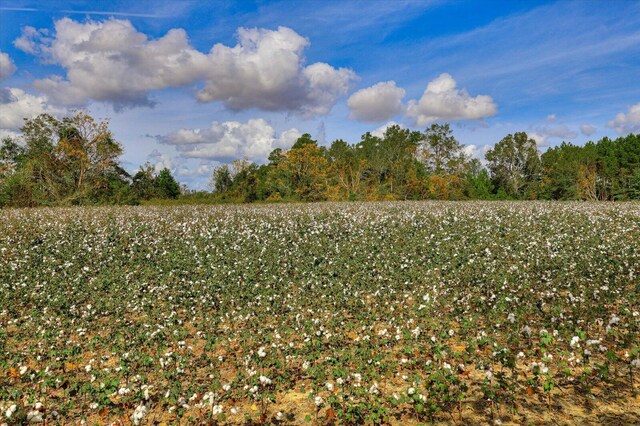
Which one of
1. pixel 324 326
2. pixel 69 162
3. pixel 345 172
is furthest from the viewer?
pixel 345 172

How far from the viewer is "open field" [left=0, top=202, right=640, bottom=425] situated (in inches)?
205

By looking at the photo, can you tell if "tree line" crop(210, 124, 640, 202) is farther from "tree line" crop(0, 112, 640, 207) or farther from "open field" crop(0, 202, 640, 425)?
"open field" crop(0, 202, 640, 425)

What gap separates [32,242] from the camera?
51.8ft

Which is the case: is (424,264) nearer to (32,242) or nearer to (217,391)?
(217,391)

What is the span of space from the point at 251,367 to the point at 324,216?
16537mm

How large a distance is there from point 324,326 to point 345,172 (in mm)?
59355

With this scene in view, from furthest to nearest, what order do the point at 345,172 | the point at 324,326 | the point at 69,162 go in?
1. the point at 345,172
2. the point at 69,162
3. the point at 324,326

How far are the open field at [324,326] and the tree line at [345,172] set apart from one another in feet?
103

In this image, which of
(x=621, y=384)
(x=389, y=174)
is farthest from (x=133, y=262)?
(x=389, y=174)

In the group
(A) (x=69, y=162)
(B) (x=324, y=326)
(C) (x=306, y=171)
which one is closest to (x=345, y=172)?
(C) (x=306, y=171)

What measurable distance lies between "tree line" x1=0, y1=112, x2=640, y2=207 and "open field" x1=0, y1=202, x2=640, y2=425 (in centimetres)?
3148

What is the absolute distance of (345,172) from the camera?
66.5m

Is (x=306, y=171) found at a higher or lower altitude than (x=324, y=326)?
higher

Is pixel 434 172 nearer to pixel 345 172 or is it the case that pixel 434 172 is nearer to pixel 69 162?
pixel 345 172
